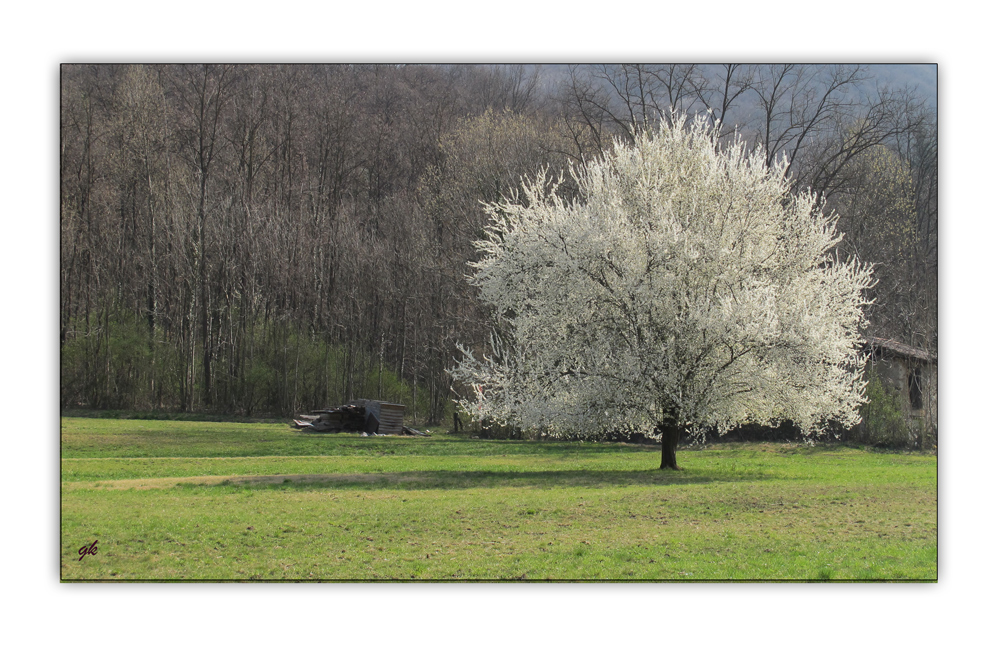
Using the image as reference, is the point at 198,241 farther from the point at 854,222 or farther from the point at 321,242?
the point at 854,222

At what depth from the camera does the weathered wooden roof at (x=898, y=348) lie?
1958cm

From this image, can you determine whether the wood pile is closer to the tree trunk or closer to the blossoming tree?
the blossoming tree

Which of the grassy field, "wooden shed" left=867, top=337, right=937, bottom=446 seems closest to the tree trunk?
the grassy field

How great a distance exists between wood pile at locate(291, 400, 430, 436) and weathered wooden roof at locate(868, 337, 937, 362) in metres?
15.9

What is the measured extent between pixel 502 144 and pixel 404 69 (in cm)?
1159

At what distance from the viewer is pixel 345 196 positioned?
33.9 metres

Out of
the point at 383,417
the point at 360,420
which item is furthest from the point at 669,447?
the point at 360,420

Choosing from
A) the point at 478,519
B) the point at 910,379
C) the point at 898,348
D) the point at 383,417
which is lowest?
the point at 383,417

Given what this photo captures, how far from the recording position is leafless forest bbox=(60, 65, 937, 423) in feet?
58.0

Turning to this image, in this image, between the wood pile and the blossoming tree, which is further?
the wood pile

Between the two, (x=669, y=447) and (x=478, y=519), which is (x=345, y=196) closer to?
(x=669, y=447)

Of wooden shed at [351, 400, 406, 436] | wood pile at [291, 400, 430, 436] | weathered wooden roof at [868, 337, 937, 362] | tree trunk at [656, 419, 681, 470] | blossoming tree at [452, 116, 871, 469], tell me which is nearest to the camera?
blossoming tree at [452, 116, 871, 469]

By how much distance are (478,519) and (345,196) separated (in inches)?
970

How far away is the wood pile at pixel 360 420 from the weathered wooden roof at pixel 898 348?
15.9 meters
